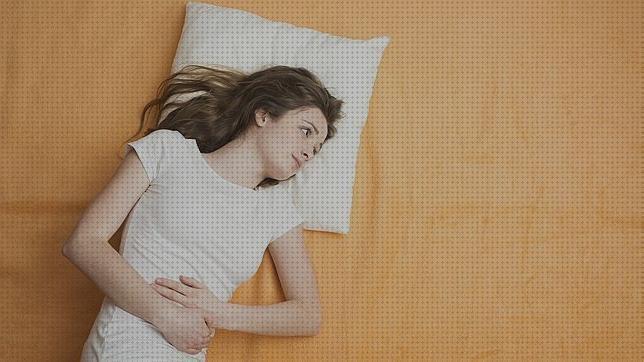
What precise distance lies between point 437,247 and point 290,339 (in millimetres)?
378

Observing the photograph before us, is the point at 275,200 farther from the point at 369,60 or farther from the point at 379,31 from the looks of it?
the point at 379,31

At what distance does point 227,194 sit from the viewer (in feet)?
4.39

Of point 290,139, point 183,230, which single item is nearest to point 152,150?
point 183,230

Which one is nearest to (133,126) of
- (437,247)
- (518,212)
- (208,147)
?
(208,147)

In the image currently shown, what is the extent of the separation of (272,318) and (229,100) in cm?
46

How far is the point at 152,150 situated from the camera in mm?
1298

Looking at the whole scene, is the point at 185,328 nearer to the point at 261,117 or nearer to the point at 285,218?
the point at 285,218

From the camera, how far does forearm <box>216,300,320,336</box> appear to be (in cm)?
132

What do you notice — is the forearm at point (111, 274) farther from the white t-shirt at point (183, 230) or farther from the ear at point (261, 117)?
the ear at point (261, 117)

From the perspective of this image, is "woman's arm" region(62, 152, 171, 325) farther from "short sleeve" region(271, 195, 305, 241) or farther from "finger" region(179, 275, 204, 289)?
"short sleeve" region(271, 195, 305, 241)

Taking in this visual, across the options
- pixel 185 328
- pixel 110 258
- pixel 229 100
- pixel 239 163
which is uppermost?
pixel 229 100

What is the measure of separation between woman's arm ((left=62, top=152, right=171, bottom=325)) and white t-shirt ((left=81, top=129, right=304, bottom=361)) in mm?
36

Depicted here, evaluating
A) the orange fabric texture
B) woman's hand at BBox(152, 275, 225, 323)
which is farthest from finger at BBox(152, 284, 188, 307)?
the orange fabric texture

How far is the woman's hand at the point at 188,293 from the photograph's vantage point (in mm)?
1268
